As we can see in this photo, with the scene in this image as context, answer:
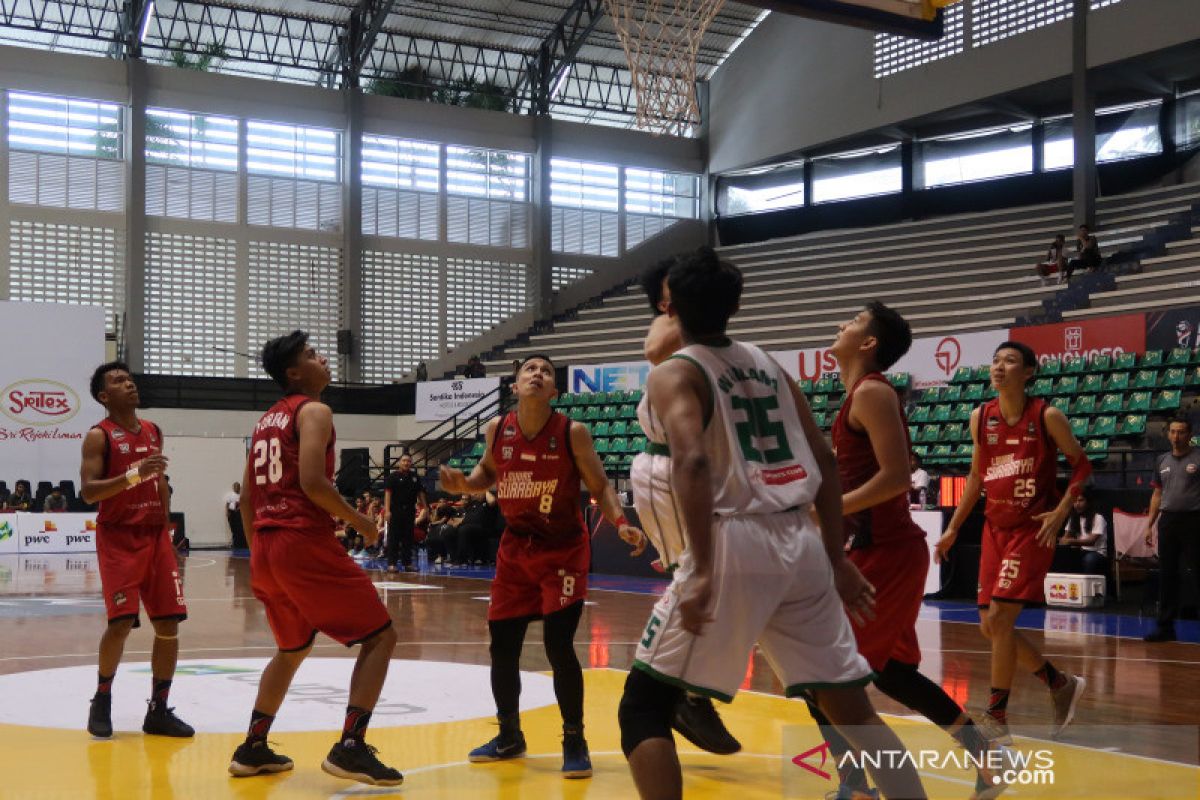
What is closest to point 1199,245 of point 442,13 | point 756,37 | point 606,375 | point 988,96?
point 988,96

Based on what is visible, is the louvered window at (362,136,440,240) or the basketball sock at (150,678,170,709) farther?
the louvered window at (362,136,440,240)

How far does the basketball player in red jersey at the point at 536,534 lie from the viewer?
555 centimetres

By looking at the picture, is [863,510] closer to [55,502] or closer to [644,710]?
[644,710]

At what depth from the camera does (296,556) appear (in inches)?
201

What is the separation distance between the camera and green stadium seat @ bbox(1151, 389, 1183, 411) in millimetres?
15984

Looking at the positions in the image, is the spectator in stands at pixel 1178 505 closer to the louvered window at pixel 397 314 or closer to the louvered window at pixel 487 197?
the louvered window at pixel 397 314

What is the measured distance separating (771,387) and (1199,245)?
65.6 feet

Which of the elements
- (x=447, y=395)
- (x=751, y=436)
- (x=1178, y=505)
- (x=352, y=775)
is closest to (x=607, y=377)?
(x=447, y=395)

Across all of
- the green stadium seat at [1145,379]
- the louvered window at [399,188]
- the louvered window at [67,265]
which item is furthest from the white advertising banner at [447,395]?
the green stadium seat at [1145,379]

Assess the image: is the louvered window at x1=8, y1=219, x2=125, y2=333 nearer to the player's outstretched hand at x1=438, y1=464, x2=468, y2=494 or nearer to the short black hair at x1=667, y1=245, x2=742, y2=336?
the player's outstretched hand at x1=438, y1=464, x2=468, y2=494

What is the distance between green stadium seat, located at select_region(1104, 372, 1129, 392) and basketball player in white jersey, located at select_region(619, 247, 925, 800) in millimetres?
14651

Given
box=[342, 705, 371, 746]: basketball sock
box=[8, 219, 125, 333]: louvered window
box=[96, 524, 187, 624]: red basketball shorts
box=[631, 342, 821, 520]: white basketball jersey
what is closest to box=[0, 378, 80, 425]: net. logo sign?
box=[8, 219, 125, 333]: louvered window

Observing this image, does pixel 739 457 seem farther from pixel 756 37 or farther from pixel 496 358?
pixel 756 37

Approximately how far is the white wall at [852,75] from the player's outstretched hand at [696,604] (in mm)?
22345
